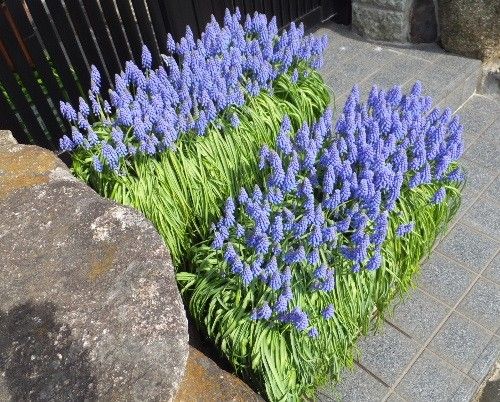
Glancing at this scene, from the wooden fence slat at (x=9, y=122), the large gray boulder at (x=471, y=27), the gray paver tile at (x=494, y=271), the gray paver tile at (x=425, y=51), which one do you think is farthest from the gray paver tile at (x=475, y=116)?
the wooden fence slat at (x=9, y=122)

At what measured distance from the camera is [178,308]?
184 cm

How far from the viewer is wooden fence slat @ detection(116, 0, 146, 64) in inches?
155

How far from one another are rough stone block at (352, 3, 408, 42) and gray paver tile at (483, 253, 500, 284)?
2600 millimetres

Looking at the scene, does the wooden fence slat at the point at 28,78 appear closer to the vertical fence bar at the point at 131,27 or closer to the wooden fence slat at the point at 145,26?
the vertical fence bar at the point at 131,27

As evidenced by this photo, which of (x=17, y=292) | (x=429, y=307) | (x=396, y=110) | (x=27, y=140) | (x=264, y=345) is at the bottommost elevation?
(x=429, y=307)

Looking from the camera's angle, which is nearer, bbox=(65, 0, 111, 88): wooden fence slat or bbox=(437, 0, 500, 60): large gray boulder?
bbox=(65, 0, 111, 88): wooden fence slat

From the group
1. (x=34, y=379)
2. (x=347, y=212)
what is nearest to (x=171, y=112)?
(x=347, y=212)

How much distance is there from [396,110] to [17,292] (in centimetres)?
230

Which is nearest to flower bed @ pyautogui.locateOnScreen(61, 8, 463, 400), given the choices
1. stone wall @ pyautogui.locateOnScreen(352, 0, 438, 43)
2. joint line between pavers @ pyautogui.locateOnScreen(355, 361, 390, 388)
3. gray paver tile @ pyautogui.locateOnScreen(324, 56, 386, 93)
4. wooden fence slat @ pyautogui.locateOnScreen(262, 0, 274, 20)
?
joint line between pavers @ pyautogui.locateOnScreen(355, 361, 390, 388)

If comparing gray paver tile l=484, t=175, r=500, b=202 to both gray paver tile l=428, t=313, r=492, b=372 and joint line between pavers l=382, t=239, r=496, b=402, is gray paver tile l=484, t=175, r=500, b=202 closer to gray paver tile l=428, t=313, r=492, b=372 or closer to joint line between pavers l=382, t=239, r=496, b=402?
joint line between pavers l=382, t=239, r=496, b=402

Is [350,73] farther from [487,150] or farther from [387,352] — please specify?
[387,352]

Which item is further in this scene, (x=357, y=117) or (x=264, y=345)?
(x=357, y=117)

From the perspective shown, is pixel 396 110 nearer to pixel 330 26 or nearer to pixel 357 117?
pixel 357 117

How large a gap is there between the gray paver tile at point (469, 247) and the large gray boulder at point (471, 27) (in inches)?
78.2
